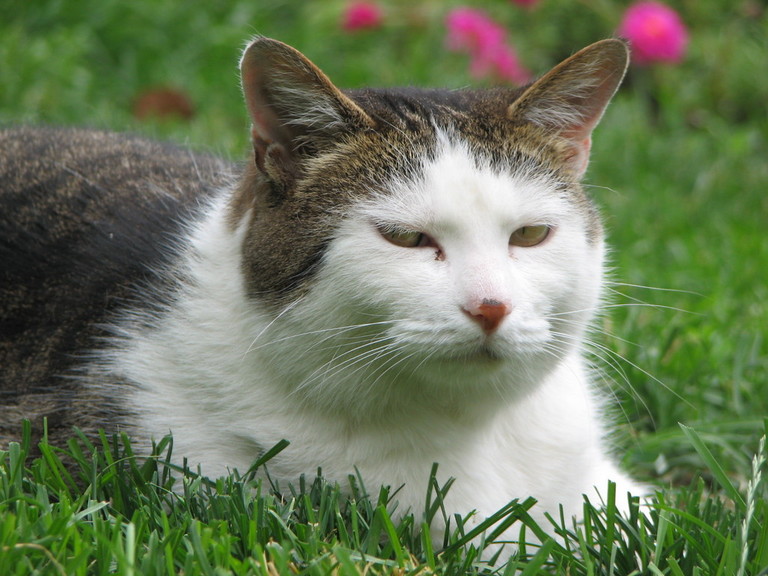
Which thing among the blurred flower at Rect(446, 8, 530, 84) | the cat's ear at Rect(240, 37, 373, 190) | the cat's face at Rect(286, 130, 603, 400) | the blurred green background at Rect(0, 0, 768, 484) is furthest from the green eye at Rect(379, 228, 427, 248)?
the blurred flower at Rect(446, 8, 530, 84)

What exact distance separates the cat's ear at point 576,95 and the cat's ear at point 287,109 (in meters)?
0.43

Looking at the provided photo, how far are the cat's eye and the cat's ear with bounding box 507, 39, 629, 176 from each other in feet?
1.08

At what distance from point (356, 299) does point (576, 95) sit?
0.83m

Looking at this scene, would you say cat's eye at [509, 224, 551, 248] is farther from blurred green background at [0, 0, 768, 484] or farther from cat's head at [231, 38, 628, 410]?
blurred green background at [0, 0, 768, 484]

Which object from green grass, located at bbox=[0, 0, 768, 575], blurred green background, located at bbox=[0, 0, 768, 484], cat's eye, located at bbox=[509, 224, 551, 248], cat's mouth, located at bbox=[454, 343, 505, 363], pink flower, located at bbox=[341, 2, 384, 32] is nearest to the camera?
green grass, located at bbox=[0, 0, 768, 575]

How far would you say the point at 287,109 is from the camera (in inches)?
99.3

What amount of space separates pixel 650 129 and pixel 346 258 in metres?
4.71

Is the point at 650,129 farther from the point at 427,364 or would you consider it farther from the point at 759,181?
the point at 427,364

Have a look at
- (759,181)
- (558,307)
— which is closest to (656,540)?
(558,307)

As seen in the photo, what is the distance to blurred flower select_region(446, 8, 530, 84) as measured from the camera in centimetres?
637

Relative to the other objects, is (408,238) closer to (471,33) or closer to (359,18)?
(471,33)

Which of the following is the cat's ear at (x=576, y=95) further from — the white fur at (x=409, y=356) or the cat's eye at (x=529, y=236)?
the cat's eye at (x=529, y=236)

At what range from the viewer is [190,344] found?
2752mm

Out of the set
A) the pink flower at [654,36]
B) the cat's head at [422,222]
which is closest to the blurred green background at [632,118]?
the pink flower at [654,36]
